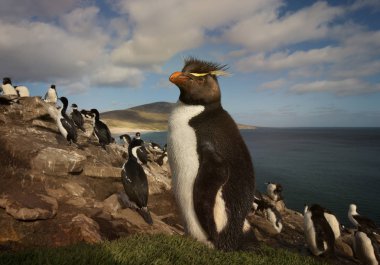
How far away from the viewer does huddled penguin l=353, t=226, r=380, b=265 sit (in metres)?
13.3

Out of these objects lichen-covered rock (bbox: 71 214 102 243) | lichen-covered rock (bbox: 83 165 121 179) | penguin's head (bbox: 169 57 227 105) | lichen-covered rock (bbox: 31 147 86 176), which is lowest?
lichen-covered rock (bbox: 71 214 102 243)

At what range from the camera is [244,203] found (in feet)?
18.4

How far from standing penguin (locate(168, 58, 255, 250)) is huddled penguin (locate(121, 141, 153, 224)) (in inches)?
145

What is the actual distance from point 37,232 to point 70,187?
2884mm

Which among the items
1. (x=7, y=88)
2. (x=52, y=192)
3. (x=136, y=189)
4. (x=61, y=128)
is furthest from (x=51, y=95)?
(x=136, y=189)

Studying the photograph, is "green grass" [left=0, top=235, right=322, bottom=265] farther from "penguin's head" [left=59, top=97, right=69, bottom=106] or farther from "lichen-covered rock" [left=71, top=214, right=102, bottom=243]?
"penguin's head" [left=59, top=97, right=69, bottom=106]

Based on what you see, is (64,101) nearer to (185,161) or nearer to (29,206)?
(29,206)

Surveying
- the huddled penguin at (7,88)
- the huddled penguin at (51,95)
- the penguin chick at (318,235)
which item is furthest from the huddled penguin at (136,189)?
the huddled penguin at (51,95)

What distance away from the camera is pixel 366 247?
13438mm

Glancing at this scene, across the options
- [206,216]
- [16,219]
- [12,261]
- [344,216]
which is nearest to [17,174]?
[16,219]

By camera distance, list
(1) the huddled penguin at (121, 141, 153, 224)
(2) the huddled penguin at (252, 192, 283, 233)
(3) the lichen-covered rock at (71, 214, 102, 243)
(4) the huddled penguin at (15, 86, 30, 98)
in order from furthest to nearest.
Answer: (4) the huddled penguin at (15, 86, 30, 98)
(2) the huddled penguin at (252, 192, 283, 233)
(1) the huddled penguin at (121, 141, 153, 224)
(3) the lichen-covered rock at (71, 214, 102, 243)

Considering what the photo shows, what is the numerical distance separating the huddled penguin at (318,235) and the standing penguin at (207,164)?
660 cm

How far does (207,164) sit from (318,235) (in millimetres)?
7839

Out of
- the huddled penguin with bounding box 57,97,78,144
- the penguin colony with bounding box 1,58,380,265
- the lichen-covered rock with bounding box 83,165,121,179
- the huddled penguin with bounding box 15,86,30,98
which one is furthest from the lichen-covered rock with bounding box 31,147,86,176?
the huddled penguin with bounding box 15,86,30,98
